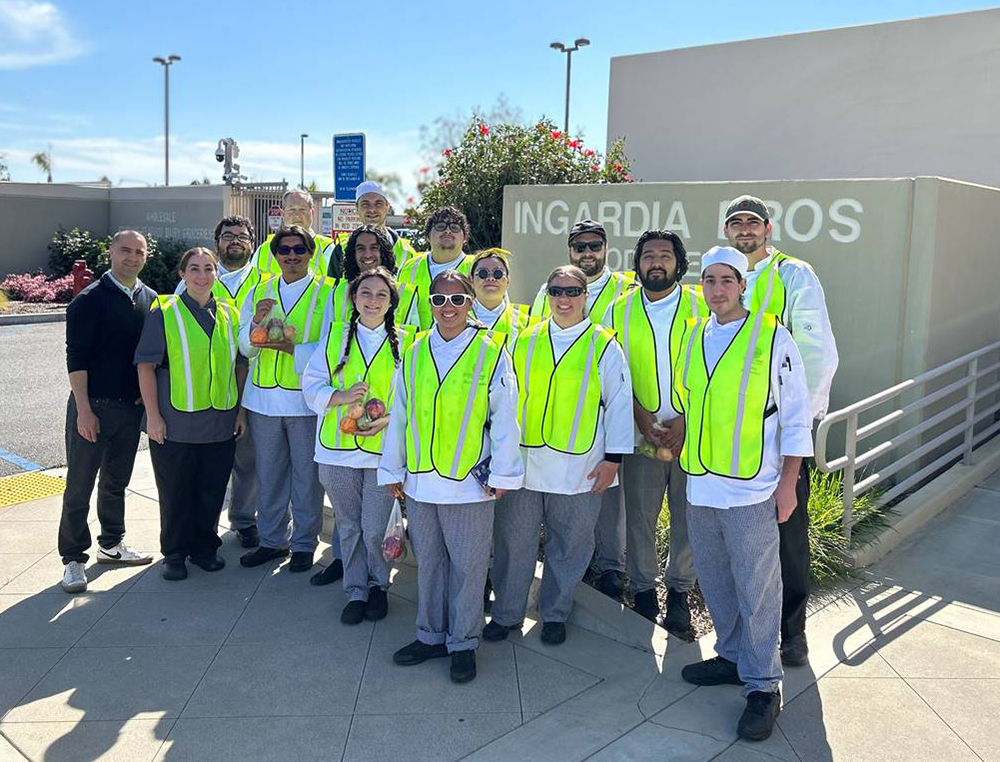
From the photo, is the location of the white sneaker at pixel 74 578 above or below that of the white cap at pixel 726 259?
below

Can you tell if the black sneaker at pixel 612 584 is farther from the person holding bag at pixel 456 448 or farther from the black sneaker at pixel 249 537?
the black sneaker at pixel 249 537

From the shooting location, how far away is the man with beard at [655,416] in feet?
14.8

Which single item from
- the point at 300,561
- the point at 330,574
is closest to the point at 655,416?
the point at 330,574

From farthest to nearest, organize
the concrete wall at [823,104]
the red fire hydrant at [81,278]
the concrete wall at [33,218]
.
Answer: the concrete wall at [33,218], the concrete wall at [823,104], the red fire hydrant at [81,278]

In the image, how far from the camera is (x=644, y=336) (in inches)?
180

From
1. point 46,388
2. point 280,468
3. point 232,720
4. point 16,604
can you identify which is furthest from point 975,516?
point 46,388

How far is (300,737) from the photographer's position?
11.9 feet

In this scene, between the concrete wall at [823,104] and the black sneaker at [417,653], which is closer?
the black sneaker at [417,653]

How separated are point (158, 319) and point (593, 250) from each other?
2.41 meters

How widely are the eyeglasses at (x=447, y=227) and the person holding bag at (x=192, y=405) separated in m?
1.30

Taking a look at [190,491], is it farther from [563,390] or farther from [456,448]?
[563,390]

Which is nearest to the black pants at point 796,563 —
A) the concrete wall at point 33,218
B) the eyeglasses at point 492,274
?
the eyeglasses at point 492,274

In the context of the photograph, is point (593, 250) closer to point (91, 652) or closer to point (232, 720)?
point (232, 720)

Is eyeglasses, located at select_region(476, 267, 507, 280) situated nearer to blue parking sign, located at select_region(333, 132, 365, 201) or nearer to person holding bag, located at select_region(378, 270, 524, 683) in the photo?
person holding bag, located at select_region(378, 270, 524, 683)
